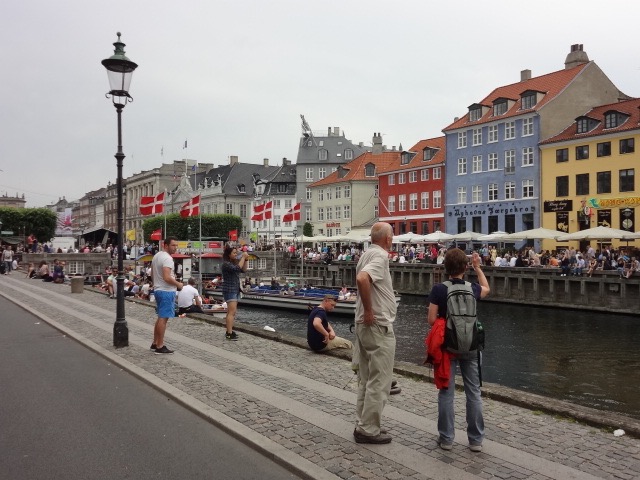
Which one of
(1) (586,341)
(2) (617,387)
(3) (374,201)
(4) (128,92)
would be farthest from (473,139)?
(4) (128,92)

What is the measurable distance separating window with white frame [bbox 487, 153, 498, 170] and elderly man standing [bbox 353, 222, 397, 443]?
53390mm

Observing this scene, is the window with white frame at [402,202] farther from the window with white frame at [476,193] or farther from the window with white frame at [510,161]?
the window with white frame at [510,161]

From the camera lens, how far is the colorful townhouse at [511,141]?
173ft

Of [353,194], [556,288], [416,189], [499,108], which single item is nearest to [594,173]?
[499,108]

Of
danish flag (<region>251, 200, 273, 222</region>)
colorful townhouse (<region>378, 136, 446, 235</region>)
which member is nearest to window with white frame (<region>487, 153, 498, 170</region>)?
colorful townhouse (<region>378, 136, 446, 235</region>)

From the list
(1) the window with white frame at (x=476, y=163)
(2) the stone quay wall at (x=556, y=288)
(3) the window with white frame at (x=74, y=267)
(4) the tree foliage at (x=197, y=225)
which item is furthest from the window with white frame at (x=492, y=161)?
(4) the tree foliage at (x=197, y=225)

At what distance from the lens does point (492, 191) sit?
187 ft

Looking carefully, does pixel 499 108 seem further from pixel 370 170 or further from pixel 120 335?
pixel 120 335

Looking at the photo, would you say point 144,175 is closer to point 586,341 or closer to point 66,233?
point 66,233

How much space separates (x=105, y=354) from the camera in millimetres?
11195

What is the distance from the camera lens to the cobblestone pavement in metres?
5.50

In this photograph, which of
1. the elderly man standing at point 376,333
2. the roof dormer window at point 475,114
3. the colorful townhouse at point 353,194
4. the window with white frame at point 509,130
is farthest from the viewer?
the colorful townhouse at point 353,194

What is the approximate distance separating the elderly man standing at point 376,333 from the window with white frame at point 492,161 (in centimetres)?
5339

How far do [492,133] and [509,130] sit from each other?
218cm
